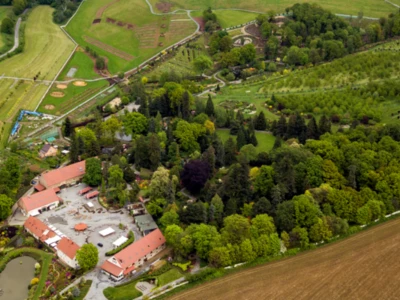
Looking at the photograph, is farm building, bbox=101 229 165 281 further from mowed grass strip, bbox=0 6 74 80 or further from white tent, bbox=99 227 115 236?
mowed grass strip, bbox=0 6 74 80

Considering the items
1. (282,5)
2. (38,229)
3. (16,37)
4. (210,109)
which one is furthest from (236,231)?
(282,5)

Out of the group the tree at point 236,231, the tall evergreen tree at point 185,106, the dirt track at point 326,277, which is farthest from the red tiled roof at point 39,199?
the tall evergreen tree at point 185,106

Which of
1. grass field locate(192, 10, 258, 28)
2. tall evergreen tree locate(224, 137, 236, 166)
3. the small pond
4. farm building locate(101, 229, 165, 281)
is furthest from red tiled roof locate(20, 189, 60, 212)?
grass field locate(192, 10, 258, 28)

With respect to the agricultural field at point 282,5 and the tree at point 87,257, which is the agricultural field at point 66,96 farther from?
the agricultural field at point 282,5

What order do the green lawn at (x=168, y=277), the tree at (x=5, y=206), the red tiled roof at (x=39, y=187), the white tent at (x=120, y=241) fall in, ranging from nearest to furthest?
the green lawn at (x=168, y=277), the white tent at (x=120, y=241), the tree at (x=5, y=206), the red tiled roof at (x=39, y=187)

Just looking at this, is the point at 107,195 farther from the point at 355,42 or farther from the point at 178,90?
the point at 355,42

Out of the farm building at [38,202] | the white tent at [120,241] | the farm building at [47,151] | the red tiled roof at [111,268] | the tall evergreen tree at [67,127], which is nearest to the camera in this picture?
the red tiled roof at [111,268]
